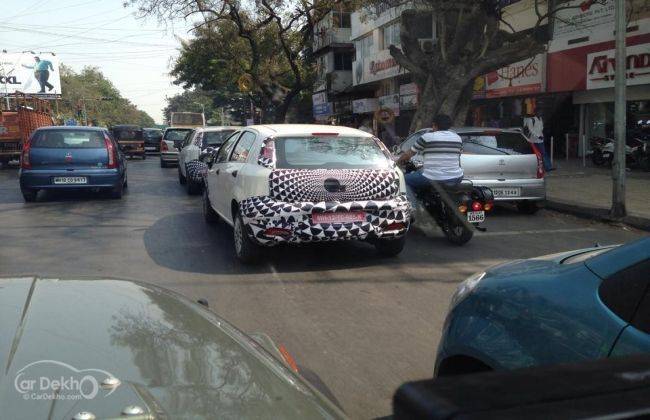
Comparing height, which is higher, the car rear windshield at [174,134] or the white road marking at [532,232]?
the car rear windshield at [174,134]

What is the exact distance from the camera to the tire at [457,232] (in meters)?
7.83

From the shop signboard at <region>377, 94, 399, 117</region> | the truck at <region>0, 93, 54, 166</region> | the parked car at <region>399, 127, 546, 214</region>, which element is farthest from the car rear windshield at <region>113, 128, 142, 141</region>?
the parked car at <region>399, 127, 546, 214</region>

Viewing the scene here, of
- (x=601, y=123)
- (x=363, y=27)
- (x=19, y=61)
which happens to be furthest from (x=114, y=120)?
(x=601, y=123)

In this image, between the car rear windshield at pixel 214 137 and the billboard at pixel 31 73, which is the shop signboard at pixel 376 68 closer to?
the car rear windshield at pixel 214 137

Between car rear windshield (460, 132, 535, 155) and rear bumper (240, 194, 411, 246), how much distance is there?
13.4 feet

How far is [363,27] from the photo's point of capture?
36.7m

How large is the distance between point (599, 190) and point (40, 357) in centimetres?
1295

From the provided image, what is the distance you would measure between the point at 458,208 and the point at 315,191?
2.34 meters

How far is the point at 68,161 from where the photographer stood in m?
12.1

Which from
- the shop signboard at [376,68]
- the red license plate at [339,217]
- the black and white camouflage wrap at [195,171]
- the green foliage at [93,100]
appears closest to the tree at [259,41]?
the shop signboard at [376,68]

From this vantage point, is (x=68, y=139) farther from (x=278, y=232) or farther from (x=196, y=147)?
(x=278, y=232)

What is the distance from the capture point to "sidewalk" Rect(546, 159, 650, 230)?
10012 mm

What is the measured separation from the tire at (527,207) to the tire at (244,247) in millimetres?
5674

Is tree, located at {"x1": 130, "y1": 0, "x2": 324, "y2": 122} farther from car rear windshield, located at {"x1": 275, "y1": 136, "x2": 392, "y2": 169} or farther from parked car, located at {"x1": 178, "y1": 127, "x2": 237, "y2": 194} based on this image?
car rear windshield, located at {"x1": 275, "y1": 136, "x2": 392, "y2": 169}
